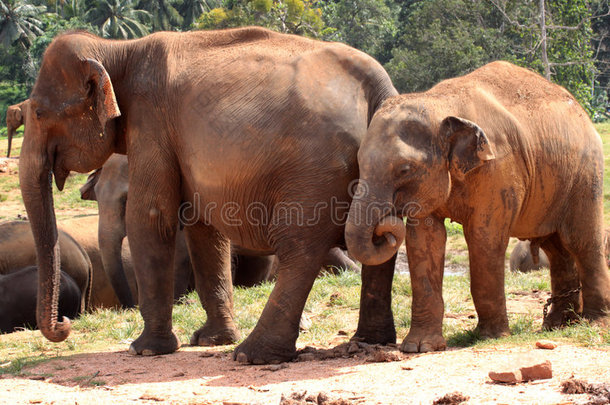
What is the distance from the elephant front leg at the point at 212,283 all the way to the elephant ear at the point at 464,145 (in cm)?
208

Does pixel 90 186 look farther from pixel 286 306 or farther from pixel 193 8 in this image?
pixel 193 8

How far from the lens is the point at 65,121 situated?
18.8 feet

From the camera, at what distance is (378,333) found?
5.43 meters

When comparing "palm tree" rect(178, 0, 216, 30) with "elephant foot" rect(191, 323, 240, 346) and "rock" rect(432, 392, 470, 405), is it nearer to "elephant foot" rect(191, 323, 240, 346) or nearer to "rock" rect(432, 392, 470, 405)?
"elephant foot" rect(191, 323, 240, 346)

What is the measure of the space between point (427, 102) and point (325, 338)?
1888mm

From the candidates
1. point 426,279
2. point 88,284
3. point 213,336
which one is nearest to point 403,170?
point 426,279

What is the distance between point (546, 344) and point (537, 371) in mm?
769

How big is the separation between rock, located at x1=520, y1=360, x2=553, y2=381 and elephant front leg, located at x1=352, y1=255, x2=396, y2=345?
159 cm

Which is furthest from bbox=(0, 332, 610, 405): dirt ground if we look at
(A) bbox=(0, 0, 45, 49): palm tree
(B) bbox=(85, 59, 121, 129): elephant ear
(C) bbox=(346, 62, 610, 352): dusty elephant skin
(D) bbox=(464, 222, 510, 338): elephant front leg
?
(A) bbox=(0, 0, 45, 49): palm tree

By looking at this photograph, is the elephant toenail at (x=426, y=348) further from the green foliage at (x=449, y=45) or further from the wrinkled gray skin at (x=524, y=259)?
the green foliage at (x=449, y=45)

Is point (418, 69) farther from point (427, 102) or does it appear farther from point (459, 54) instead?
point (427, 102)

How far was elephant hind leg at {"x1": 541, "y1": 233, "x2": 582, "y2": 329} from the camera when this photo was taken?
5.72 meters

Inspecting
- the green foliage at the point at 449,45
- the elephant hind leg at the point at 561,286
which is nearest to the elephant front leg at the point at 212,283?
the elephant hind leg at the point at 561,286

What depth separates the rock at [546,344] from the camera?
4.64 metres
